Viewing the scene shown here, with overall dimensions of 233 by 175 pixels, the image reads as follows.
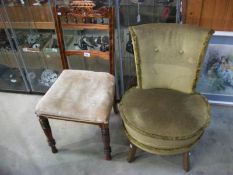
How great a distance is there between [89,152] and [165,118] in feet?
2.15

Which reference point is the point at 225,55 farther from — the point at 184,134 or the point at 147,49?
the point at 184,134

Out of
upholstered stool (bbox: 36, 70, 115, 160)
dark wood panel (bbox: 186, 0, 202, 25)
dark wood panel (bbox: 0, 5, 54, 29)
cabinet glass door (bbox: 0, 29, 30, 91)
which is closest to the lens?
upholstered stool (bbox: 36, 70, 115, 160)

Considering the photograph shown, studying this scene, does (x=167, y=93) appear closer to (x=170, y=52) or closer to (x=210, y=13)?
(x=170, y=52)

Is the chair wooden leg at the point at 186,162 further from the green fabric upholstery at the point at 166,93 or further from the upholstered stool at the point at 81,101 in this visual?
the upholstered stool at the point at 81,101

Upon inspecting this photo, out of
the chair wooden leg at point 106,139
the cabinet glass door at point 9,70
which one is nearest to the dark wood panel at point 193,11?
the chair wooden leg at point 106,139

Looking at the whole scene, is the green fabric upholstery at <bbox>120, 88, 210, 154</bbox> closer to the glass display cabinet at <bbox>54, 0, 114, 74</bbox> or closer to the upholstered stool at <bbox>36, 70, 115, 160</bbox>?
the upholstered stool at <bbox>36, 70, 115, 160</bbox>

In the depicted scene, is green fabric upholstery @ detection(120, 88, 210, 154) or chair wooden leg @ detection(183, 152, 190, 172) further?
chair wooden leg @ detection(183, 152, 190, 172)

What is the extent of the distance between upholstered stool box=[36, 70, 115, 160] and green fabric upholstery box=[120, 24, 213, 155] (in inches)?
4.9

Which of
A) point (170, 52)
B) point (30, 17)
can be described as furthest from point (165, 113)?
point (30, 17)

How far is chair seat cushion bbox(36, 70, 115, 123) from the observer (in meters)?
1.44

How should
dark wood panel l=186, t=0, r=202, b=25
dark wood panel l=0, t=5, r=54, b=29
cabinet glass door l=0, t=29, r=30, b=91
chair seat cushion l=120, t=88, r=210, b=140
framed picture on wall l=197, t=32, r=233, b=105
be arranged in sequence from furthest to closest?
1. cabinet glass door l=0, t=29, r=30, b=91
2. dark wood panel l=0, t=5, r=54, b=29
3. framed picture on wall l=197, t=32, r=233, b=105
4. dark wood panel l=186, t=0, r=202, b=25
5. chair seat cushion l=120, t=88, r=210, b=140

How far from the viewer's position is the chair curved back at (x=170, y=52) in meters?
1.40

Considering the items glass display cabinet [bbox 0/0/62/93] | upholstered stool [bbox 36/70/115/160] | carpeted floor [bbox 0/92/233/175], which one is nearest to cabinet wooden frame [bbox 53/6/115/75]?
upholstered stool [bbox 36/70/115/160]

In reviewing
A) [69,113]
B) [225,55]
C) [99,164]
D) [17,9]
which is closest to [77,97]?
[69,113]
